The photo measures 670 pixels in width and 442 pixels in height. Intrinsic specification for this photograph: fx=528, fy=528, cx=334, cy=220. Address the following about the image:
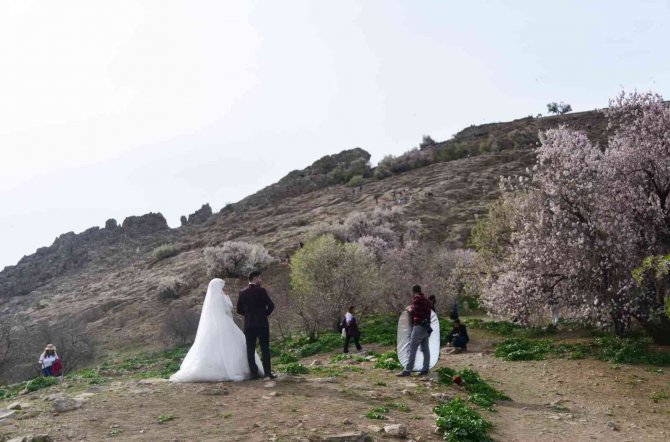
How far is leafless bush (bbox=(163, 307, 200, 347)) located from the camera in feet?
105

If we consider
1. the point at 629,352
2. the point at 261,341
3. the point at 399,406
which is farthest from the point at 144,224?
the point at 399,406

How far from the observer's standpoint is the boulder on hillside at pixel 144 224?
93562 millimetres

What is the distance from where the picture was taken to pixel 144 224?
95.8 metres

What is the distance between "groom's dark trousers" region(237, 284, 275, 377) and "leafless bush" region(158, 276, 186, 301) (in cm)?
4087

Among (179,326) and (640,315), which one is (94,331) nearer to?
(179,326)

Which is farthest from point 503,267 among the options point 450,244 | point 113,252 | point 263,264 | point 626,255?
Answer: point 113,252

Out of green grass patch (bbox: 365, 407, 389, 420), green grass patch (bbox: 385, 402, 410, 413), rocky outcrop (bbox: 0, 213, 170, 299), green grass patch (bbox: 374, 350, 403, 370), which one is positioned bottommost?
green grass patch (bbox: 374, 350, 403, 370)

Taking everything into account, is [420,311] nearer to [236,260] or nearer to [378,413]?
[378,413]

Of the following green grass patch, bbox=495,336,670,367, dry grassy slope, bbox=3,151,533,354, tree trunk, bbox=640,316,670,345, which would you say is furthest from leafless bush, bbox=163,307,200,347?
tree trunk, bbox=640,316,670,345

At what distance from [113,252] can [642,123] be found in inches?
3186

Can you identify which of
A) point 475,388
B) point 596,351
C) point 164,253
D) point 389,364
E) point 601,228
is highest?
point 164,253

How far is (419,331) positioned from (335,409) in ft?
12.5

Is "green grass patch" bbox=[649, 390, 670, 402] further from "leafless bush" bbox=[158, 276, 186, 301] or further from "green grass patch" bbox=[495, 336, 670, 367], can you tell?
"leafless bush" bbox=[158, 276, 186, 301]

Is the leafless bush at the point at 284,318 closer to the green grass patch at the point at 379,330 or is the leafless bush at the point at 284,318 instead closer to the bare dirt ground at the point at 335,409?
the green grass patch at the point at 379,330
